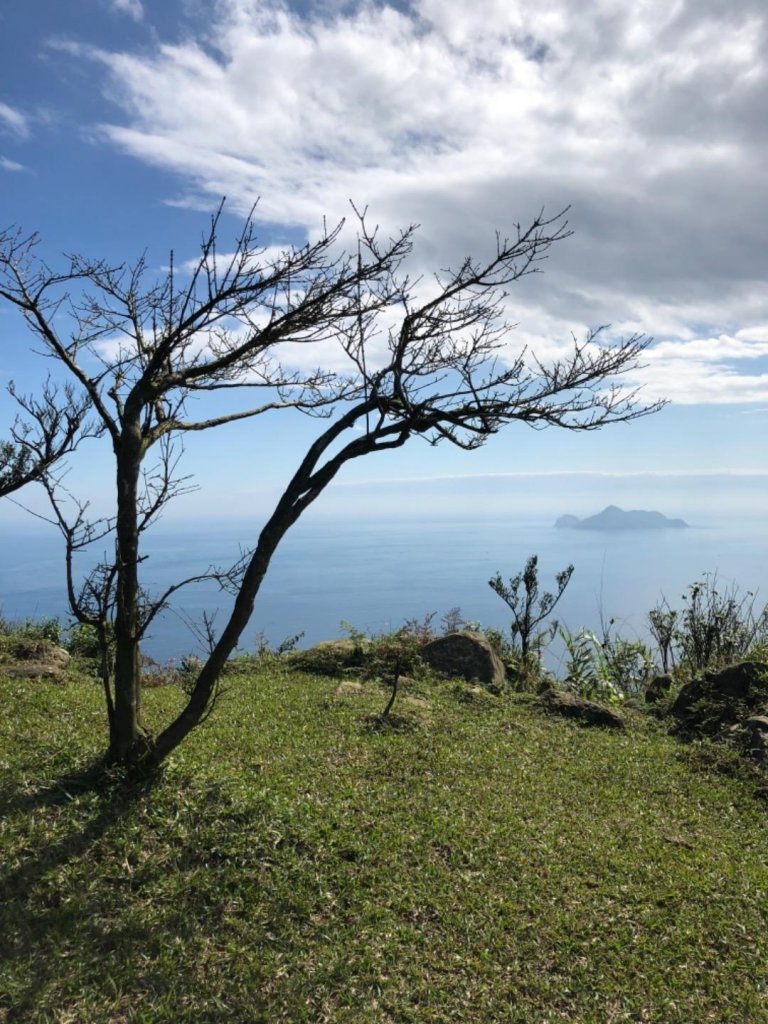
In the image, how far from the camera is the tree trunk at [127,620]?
17.2 ft

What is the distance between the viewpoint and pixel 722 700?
9.00m

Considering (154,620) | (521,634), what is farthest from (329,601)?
(154,620)

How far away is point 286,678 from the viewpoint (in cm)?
1040

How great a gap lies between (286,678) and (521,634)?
456cm

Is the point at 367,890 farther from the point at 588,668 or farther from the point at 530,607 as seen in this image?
the point at 530,607

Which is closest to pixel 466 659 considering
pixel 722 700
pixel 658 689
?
pixel 658 689

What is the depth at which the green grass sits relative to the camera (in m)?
3.72

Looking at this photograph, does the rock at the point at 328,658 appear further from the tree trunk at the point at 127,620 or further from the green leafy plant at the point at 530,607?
the tree trunk at the point at 127,620

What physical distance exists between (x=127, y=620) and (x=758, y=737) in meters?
6.68

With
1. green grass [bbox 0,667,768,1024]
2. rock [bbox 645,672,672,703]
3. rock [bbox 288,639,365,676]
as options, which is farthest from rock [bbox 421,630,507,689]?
green grass [bbox 0,667,768,1024]

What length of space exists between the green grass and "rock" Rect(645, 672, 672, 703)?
3.68 metres

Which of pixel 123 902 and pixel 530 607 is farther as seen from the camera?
pixel 530 607

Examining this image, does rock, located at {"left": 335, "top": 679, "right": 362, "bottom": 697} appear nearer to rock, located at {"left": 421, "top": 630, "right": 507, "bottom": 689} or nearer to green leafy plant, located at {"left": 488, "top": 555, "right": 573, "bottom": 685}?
rock, located at {"left": 421, "top": 630, "right": 507, "bottom": 689}

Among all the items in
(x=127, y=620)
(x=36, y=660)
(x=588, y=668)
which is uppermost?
(x=127, y=620)
